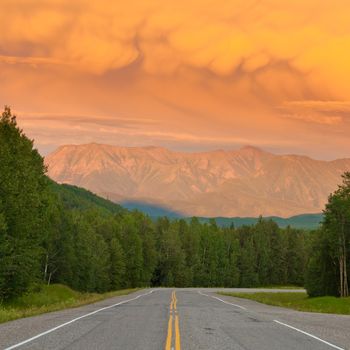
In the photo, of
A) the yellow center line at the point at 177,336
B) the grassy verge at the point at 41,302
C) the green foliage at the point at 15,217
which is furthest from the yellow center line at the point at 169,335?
the green foliage at the point at 15,217

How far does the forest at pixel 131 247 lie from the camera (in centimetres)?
4619

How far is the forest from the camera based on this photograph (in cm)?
4619

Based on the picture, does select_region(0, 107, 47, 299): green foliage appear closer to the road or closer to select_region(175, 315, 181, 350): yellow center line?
the road

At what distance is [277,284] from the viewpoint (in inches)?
6939

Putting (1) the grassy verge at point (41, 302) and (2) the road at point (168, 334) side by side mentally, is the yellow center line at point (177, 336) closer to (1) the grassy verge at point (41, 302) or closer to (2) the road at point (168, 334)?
(2) the road at point (168, 334)

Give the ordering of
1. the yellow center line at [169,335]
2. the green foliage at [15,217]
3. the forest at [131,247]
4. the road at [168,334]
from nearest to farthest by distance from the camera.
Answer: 1. the yellow center line at [169,335]
2. the road at [168,334]
3. the green foliage at [15,217]
4. the forest at [131,247]

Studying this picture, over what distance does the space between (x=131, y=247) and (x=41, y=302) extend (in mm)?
70171

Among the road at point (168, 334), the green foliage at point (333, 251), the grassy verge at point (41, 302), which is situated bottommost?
the grassy verge at point (41, 302)

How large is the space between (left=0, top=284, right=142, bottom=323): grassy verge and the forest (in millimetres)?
1510

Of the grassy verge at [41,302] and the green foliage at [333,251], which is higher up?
the green foliage at [333,251]

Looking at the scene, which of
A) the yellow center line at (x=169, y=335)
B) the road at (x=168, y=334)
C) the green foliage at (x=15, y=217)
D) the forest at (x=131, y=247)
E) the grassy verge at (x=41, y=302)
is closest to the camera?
the yellow center line at (x=169, y=335)

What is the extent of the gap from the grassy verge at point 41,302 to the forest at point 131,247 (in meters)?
1.51

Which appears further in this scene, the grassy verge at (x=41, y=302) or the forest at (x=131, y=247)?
the forest at (x=131, y=247)

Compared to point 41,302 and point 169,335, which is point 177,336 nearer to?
point 169,335
